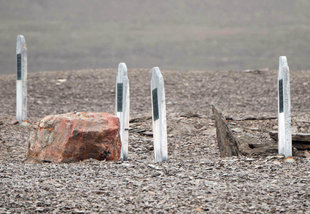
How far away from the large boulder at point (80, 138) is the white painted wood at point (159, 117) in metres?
0.87

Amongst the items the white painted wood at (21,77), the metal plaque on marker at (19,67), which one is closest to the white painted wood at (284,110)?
the white painted wood at (21,77)

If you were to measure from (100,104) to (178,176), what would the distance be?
1567 centimetres

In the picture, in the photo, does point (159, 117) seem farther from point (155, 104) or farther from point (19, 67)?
point (19, 67)

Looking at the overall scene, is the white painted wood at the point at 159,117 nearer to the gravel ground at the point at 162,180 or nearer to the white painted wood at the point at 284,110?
the gravel ground at the point at 162,180

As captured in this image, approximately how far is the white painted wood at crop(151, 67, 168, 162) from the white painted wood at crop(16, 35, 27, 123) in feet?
24.7

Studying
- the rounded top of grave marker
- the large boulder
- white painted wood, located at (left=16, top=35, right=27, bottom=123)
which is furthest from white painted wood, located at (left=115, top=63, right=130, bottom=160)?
the rounded top of grave marker

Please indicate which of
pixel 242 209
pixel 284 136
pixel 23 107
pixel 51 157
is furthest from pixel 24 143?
pixel 242 209

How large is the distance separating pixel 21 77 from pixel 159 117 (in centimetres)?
792

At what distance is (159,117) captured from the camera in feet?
29.0

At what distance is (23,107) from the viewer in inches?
610

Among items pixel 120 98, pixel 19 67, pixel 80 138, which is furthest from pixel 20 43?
pixel 80 138

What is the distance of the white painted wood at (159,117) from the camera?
877 cm

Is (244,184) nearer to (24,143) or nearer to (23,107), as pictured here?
(24,143)

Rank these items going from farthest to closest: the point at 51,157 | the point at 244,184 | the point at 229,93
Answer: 1. the point at 229,93
2. the point at 51,157
3. the point at 244,184
